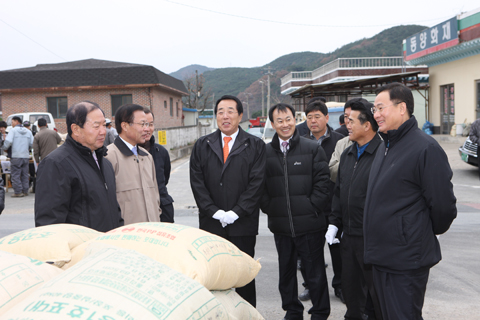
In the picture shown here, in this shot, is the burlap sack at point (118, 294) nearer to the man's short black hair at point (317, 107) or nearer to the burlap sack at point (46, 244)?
the burlap sack at point (46, 244)

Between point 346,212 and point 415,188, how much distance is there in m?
1.03

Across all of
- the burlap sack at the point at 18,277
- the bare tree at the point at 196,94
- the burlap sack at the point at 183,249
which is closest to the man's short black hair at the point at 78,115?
the burlap sack at the point at 183,249

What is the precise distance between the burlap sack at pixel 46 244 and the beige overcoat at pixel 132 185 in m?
1.29

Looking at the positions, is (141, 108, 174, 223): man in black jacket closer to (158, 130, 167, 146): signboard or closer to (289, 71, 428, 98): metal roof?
(158, 130, 167, 146): signboard

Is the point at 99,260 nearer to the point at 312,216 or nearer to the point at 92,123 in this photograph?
the point at 92,123

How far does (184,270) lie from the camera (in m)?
2.03

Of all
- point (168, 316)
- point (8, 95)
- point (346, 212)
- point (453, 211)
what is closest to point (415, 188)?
point (453, 211)

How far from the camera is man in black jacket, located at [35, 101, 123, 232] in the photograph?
2699mm

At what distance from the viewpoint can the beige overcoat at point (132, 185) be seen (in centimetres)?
358

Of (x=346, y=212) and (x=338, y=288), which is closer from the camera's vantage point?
(x=346, y=212)

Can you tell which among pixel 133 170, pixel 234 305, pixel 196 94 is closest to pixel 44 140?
pixel 133 170

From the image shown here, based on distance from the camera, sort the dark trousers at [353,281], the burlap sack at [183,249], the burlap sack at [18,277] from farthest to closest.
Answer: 1. the dark trousers at [353,281]
2. the burlap sack at [183,249]
3. the burlap sack at [18,277]

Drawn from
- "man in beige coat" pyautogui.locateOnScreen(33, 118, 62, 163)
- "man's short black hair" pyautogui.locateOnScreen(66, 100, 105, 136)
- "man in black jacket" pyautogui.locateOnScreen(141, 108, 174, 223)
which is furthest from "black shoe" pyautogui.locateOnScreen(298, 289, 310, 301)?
"man in beige coat" pyautogui.locateOnScreen(33, 118, 62, 163)

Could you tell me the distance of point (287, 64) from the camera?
15062 cm
